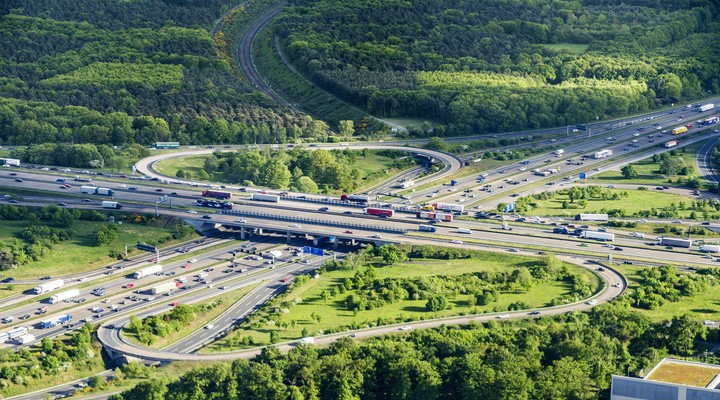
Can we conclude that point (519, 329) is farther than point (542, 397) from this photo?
Yes

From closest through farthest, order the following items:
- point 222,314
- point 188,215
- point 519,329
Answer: point 519,329
point 222,314
point 188,215

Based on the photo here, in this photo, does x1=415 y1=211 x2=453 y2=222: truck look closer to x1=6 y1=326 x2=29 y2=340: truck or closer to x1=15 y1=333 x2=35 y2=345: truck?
x1=6 y1=326 x2=29 y2=340: truck

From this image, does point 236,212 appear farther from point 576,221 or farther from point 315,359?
point 315,359

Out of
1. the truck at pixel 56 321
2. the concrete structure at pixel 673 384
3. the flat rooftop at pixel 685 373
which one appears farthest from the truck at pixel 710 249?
the truck at pixel 56 321

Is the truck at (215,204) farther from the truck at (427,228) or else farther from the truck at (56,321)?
the truck at (56,321)

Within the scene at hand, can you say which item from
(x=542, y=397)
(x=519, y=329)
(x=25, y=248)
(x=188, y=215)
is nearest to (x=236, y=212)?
(x=188, y=215)

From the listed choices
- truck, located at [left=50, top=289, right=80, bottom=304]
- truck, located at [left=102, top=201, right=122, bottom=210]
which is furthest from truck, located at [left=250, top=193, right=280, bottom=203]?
truck, located at [left=50, top=289, right=80, bottom=304]
